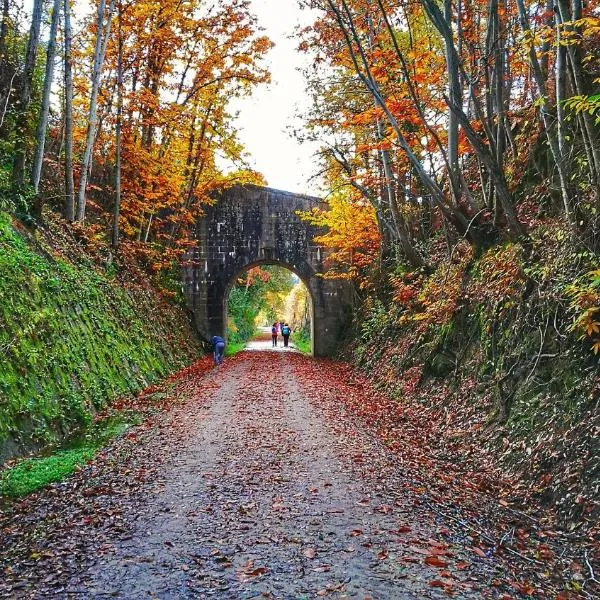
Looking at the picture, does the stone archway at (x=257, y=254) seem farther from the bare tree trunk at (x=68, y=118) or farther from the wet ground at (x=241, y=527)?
the wet ground at (x=241, y=527)

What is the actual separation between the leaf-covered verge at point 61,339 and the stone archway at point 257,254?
6.80 m

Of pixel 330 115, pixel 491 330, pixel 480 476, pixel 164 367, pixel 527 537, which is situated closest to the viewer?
pixel 527 537

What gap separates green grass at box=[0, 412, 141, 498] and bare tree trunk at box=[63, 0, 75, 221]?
6588 millimetres

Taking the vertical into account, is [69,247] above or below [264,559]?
above

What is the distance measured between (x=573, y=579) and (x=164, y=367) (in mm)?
11046

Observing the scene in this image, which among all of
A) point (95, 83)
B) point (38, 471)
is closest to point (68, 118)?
point (95, 83)

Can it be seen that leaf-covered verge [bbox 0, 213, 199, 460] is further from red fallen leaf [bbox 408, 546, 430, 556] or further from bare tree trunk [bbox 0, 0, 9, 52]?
red fallen leaf [bbox 408, 546, 430, 556]

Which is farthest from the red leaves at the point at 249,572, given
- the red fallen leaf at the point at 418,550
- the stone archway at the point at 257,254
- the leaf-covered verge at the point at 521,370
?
the stone archway at the point at 257,254

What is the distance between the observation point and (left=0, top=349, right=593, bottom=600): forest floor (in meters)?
3.54

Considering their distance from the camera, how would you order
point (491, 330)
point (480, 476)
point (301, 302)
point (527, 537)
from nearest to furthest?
point (527, 537) < point (480, 476) < point (491, 330) < point (301, 302)

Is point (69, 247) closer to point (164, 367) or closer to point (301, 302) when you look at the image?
point (164, 367)

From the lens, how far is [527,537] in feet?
14.5

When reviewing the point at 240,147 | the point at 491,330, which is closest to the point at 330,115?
the point at 240,147

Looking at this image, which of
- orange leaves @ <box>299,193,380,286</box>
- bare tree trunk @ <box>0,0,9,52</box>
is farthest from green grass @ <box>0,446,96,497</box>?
orange leaves @ <box>299,193,380,286</box>
